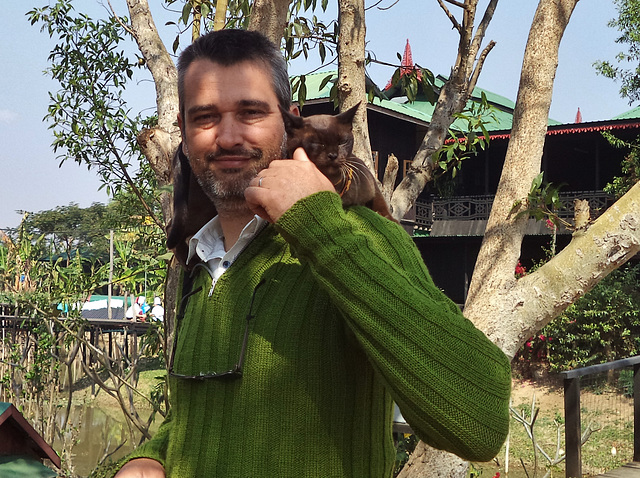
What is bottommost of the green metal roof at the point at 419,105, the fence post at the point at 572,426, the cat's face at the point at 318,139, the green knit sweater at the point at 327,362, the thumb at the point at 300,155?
the fence post at the point at 572,426

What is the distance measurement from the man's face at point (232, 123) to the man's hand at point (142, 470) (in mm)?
572

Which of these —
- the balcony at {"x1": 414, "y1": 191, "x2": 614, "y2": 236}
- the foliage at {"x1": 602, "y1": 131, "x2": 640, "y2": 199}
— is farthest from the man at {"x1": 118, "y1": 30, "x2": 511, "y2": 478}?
the balcony at {"x1": 414, "y1": 191, "x2": 614, "y2": 236}

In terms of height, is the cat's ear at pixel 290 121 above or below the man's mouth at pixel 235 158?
above

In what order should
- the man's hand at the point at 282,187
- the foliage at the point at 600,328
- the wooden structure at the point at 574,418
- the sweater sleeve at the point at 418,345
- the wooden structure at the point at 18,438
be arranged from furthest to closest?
the foliage at the point at 600,328
the wooden structure at the point at 574,418
the wooden structure at the point at 18,438
the man's hand at the point at 282,187
the sweater sleeve at the point at 418,345

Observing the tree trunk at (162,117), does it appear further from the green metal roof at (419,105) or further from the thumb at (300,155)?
the green metal roof at (419,105)

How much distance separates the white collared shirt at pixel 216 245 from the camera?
142 centimetres

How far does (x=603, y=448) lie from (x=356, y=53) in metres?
8.45

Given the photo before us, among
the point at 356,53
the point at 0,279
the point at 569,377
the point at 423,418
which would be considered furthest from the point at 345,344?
the point at 0,279

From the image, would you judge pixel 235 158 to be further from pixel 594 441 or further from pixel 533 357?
pixel 533 357

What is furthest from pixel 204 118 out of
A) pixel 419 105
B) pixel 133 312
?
pixel 419 105

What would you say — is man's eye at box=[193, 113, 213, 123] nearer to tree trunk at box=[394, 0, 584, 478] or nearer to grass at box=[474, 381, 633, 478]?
tree trunk at box=[394, 0, 584, 478]

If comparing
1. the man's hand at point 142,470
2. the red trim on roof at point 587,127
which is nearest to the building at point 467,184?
the red trim on roof at point 587,127

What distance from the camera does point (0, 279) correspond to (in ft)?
23.7

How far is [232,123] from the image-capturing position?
1.38 metres
